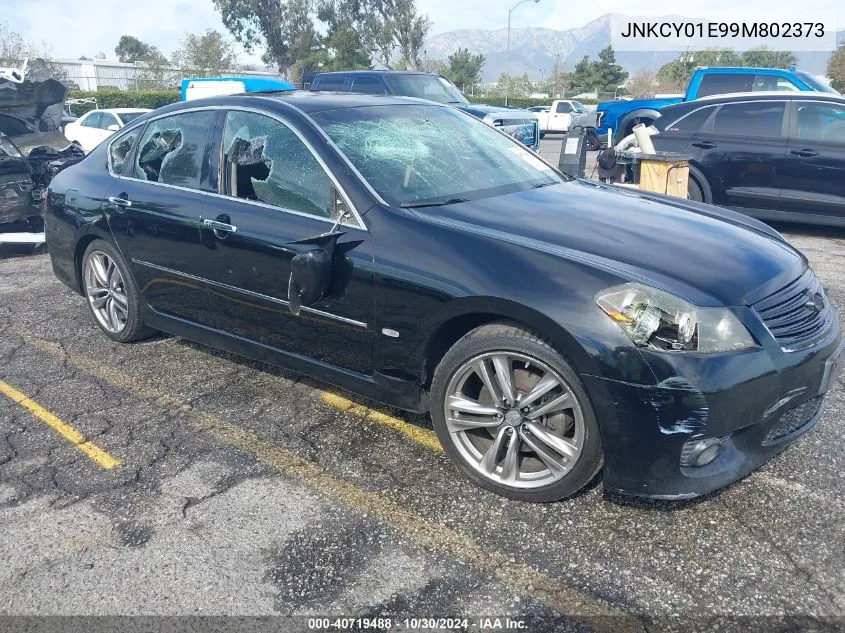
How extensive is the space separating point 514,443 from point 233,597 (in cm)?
120

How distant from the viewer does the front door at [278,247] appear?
10.8 feet

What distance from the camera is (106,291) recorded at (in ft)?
16.0

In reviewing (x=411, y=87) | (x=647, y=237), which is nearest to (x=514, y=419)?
(x=647, y=237)

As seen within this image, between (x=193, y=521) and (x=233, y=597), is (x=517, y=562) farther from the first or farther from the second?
(x=193, y=521)

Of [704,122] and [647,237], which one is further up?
[704,122]

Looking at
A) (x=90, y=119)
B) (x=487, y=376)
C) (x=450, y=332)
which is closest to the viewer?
(x=487, y=376)

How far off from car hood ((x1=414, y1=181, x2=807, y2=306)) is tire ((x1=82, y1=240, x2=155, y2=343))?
2.31m

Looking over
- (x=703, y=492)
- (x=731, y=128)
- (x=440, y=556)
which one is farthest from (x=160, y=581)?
(x=731, y=128)

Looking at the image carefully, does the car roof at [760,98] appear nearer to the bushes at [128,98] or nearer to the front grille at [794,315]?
the front grille at [794,315]

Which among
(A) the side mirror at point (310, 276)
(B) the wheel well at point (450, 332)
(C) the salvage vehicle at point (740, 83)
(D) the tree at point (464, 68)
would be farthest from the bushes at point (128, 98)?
(B) the wheel well at point (450, 332)

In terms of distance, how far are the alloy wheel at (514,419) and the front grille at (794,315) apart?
812 millimetres

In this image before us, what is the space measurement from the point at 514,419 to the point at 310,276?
3.58ft

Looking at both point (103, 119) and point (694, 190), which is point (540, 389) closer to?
point (694, 190)

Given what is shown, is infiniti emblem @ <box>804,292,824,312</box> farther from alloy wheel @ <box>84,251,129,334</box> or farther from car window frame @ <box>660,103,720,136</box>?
car window frame @ <box>660,103,720,136</box>
